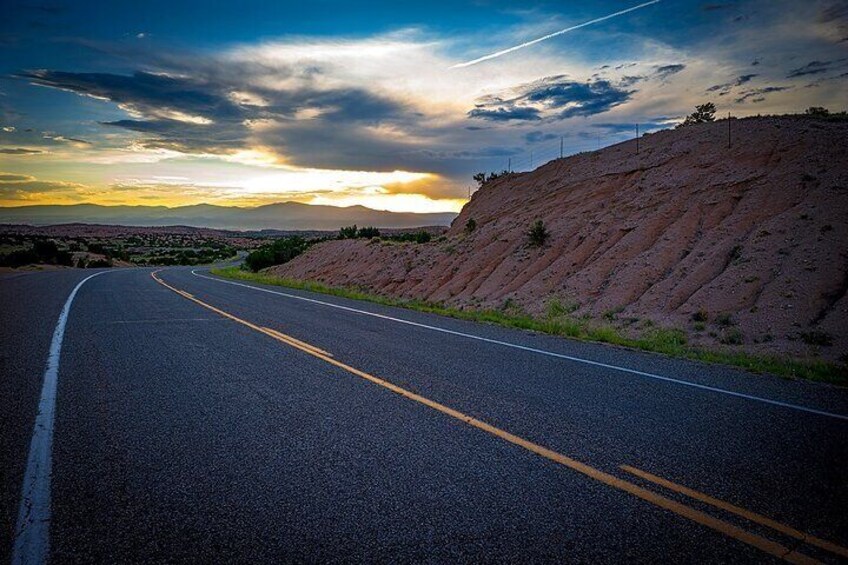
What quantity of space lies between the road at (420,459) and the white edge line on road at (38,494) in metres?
0.03

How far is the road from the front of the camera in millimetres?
3094

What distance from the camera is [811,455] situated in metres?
4.28

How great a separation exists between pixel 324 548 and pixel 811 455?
4.28 metres

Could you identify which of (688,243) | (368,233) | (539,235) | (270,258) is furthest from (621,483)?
(270,258)

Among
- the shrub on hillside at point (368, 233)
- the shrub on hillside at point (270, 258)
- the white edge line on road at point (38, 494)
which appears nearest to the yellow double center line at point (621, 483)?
the white edge line on road at point (38, 494)

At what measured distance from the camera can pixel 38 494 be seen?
3.66 meters

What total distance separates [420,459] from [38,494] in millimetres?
2964

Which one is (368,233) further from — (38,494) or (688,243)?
(38,494)

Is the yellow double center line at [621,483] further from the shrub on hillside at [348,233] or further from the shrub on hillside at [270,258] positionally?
the shrub on hillside at [270,258]

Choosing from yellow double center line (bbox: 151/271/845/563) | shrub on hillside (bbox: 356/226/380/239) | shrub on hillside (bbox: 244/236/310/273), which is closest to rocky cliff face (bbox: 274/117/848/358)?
yellow double center line (bbox: 151/271/845/563)

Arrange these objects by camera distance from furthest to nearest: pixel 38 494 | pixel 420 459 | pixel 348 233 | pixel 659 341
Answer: pixel 348 233 < pixel 659 341 < pixel 420 459 < pixel 38 494

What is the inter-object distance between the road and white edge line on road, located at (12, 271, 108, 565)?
0.03m

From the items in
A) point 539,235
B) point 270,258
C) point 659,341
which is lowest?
point 270,258

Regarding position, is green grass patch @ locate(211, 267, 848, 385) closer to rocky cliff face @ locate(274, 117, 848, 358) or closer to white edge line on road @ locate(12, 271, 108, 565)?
rocky cliff face @ locate(274, 117, 848, 358)
